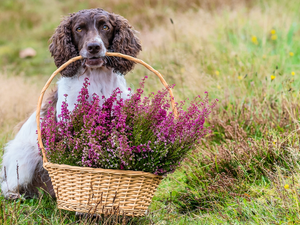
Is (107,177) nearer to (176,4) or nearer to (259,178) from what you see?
(259,178)

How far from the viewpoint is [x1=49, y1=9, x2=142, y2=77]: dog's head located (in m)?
2.98

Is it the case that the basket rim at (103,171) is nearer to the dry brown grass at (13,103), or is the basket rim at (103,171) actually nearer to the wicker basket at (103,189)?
the wicker basket at (103,189)

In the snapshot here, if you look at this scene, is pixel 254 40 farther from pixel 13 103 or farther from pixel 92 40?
pixel 13 103

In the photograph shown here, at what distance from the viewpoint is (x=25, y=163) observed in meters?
3.34

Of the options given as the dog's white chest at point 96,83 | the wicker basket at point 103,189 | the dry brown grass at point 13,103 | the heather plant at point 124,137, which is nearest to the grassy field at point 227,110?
the dry brown grass at point 13,103

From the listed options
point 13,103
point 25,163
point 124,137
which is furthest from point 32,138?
point 13,103

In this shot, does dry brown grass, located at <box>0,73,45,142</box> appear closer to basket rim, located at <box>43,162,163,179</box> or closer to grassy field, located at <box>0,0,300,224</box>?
grassy field, located at <box>0,0,300,224</box>

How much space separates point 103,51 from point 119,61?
0.77 feet

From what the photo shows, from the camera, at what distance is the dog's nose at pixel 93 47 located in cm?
289

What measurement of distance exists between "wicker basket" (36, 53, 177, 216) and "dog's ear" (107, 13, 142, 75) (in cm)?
116

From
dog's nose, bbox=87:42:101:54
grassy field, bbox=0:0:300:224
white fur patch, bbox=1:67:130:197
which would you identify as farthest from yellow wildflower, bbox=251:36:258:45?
dog's nose, bbox=87:42:101:54

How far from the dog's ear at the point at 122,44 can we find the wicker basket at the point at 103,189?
1.16m

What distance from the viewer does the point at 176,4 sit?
34.8 ft

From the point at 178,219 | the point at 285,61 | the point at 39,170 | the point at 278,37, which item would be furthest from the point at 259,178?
the point at 278,37
